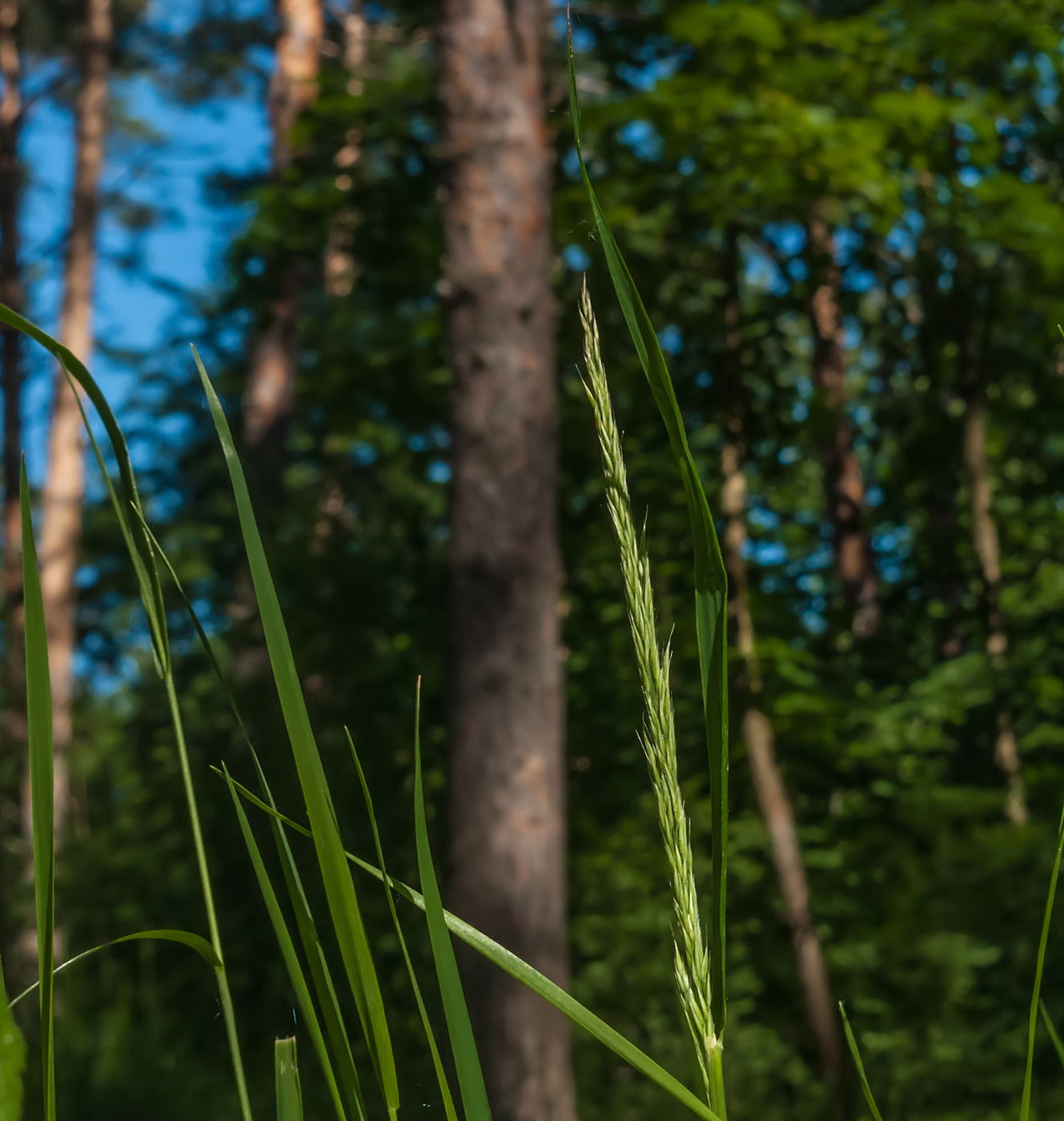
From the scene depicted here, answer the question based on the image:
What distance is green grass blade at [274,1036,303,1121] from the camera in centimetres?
43

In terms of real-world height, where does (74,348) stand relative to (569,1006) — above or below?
above

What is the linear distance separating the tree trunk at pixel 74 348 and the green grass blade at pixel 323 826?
1015cm

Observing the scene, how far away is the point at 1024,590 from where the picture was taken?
567 cm

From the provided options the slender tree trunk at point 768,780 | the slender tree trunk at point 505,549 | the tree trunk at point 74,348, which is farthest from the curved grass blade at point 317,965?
the tree trunk at point 74,348

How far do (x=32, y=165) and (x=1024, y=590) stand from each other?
12.6 metres

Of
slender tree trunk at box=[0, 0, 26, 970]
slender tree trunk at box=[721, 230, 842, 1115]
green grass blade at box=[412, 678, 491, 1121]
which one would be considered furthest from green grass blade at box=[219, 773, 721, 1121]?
slender tree trunk at box=[0, 0, 26, 970]

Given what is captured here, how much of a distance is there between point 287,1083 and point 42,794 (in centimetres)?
14

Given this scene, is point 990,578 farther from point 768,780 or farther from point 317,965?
point 317,965

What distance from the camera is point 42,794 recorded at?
0.43 m

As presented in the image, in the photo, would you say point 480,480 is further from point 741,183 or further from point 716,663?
point 716,663

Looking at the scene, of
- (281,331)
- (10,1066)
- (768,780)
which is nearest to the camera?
(10,1066)

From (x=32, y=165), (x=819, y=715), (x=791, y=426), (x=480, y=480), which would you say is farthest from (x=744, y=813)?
(x=32, y=165)

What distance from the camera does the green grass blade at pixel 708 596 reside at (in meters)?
0.40

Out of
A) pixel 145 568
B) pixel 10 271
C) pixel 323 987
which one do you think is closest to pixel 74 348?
pixel 10 271
